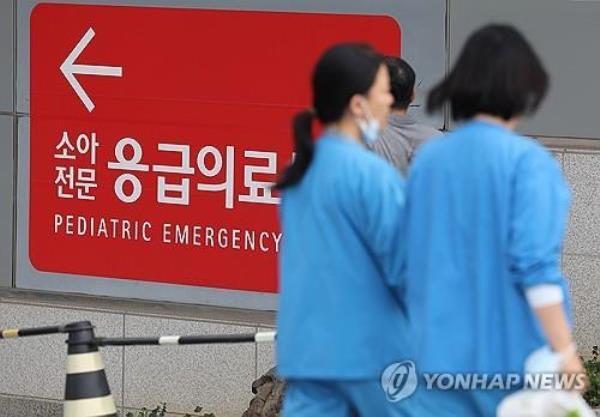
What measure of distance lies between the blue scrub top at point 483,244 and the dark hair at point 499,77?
0.07m

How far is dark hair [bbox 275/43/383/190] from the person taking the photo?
4.38 meters

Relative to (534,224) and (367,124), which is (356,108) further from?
(534,224)

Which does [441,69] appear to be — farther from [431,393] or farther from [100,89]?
[431,393]

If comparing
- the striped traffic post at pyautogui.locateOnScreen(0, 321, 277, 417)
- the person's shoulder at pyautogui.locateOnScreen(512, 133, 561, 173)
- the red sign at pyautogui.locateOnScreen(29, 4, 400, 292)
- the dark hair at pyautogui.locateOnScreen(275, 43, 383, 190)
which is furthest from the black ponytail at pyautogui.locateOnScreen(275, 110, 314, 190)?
the red sign at pyautogui.locateOnScreen(29, 4, 400, 292)

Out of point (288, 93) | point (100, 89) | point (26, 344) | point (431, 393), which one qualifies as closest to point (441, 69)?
point (288, 93)

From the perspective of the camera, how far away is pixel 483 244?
4059 mm

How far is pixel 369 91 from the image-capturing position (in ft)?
14.4

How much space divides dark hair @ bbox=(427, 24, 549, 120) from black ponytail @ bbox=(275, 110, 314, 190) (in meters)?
0.52

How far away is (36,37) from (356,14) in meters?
1.94

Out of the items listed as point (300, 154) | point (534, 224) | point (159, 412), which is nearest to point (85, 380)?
point (300, 154)

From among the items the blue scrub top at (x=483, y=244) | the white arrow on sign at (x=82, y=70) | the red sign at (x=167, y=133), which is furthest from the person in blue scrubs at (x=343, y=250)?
the white arrow on sign at (x=82, y=70)

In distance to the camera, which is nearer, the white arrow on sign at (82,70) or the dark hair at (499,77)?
the dark hair at (499,77)

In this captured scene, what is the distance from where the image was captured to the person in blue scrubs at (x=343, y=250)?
4320 millimetres

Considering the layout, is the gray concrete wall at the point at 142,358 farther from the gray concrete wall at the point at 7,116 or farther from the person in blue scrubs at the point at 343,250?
the person in blue scrubs at the point at 343,250
